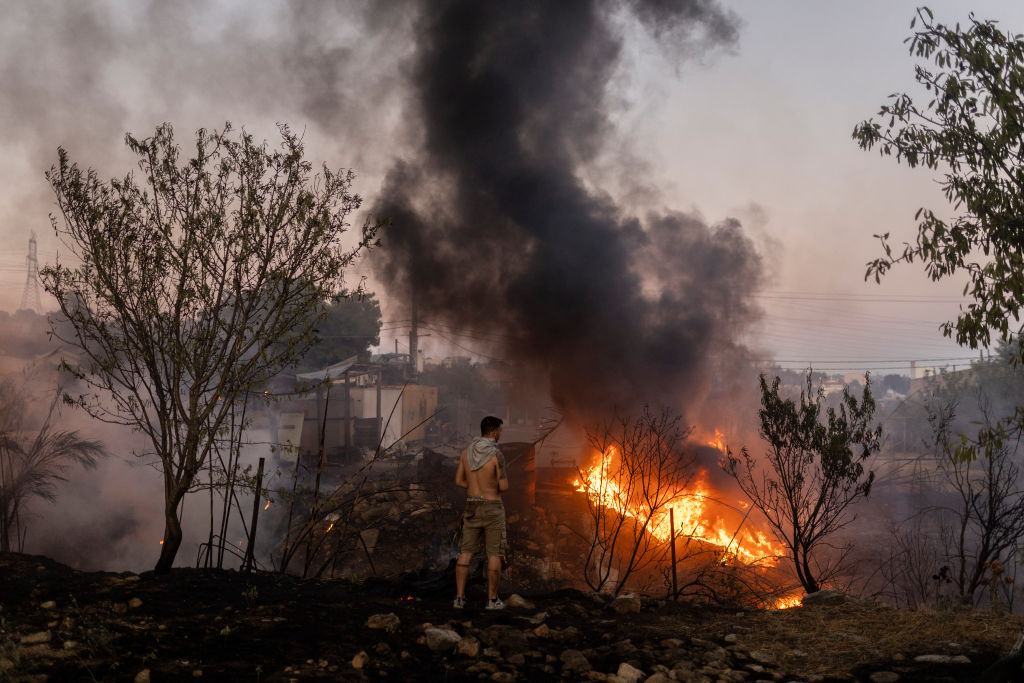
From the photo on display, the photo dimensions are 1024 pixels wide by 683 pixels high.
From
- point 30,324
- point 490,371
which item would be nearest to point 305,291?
point 30,324

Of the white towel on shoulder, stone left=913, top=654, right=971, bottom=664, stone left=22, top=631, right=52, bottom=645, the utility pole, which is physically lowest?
stone left=913, top=654, right=971, bottom=664

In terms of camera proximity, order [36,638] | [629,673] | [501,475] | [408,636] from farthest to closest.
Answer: [501,475]
[408,636]
[629,673]
[36,638]

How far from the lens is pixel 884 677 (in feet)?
13.8

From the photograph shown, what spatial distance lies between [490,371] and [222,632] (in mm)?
45674

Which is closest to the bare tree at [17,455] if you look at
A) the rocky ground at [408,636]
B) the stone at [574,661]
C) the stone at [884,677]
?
the rocky ground at [408,636]

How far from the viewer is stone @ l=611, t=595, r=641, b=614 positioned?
6488mm

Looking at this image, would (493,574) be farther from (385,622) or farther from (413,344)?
(413,344)

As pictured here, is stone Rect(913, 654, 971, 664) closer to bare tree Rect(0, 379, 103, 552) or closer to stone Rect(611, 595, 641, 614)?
stone Rect(611, 595, 641, 614)

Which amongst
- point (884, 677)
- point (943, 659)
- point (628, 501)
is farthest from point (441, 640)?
point (628, 501)

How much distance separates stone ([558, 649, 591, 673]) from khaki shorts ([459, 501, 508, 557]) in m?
1.52

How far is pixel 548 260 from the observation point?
78.9 ft

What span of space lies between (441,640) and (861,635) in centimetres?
360

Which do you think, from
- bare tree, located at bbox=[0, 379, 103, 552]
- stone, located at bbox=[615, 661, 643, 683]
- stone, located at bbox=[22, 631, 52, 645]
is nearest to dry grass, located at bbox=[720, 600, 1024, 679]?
stone, located at bbox=[615, 661, 643, 683]

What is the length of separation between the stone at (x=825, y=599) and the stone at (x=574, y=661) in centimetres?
384
